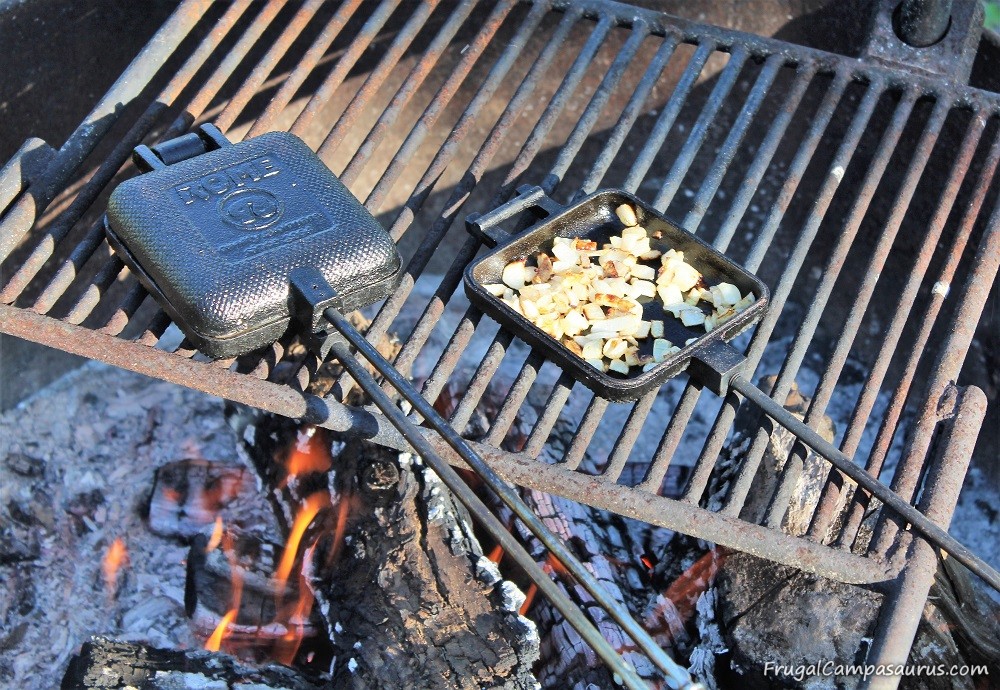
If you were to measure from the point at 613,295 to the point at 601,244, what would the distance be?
20 centimetres

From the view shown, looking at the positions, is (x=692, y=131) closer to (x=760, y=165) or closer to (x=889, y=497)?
(x=760, y=165)

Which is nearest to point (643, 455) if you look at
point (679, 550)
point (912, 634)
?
point (679, 550)

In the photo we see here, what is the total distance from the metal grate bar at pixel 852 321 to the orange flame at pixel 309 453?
1.09 meters

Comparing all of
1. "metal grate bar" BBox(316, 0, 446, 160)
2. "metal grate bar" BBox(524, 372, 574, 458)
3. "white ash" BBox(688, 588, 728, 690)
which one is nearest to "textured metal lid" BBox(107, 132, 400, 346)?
"metal grate bar" BBox(316, 0, 446, 160)

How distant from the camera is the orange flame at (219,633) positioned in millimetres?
2145


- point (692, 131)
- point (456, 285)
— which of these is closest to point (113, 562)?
point (456, 285)

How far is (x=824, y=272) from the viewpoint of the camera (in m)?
2.13

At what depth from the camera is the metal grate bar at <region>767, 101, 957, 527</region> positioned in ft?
6.04

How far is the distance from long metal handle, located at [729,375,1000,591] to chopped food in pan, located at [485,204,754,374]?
0.88 ft

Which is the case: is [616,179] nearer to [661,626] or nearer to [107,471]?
[661,626]

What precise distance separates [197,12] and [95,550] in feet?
4.54

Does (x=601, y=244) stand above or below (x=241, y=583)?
above

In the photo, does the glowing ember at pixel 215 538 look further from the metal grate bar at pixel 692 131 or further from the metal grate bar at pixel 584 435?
the metal grate bar at pixel 692 131

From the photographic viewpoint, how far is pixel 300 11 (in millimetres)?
2424
